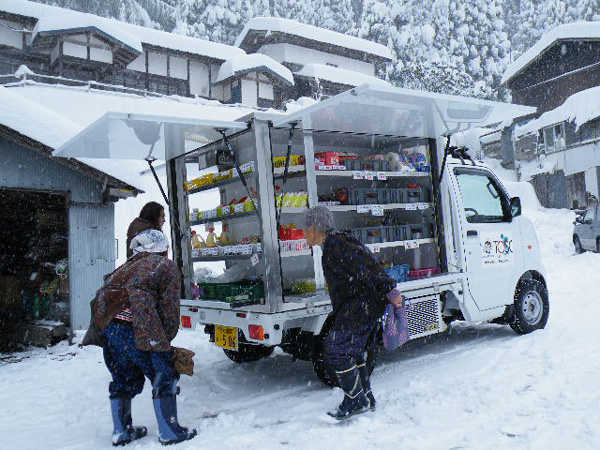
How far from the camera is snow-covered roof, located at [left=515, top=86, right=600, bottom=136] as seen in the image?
25.6 meters

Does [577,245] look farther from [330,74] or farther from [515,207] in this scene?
[330,74]

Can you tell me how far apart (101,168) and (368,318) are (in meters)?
6.10

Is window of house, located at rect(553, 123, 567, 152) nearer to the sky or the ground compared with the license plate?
nearer to the sky

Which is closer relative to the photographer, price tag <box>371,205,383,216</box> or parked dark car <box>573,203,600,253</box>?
price tag <box>371,205,383,216</box>

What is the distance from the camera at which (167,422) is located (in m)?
4.06

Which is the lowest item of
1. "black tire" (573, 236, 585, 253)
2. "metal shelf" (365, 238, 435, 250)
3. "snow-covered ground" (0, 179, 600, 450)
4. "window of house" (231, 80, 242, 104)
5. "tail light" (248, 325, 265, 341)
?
"snow-covered ground" (0, 179, 600, 450)

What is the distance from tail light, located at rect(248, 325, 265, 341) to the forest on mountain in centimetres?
3879

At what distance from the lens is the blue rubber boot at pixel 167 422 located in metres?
4.05

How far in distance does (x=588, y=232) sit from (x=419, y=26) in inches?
1353

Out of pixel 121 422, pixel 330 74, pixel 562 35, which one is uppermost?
pixel 330 74

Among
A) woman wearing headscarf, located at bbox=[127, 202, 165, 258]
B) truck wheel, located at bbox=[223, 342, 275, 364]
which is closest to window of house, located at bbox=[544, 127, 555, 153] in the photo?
truck wheel, located at bbox=[223, 342, 275, 364]

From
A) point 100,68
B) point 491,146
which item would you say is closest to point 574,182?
point 491,146

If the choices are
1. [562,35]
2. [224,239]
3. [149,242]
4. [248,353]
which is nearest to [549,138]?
[562,35]

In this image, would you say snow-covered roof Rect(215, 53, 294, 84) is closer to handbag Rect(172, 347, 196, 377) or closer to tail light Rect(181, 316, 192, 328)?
tail light Rect(181, 316, 192, 328)
